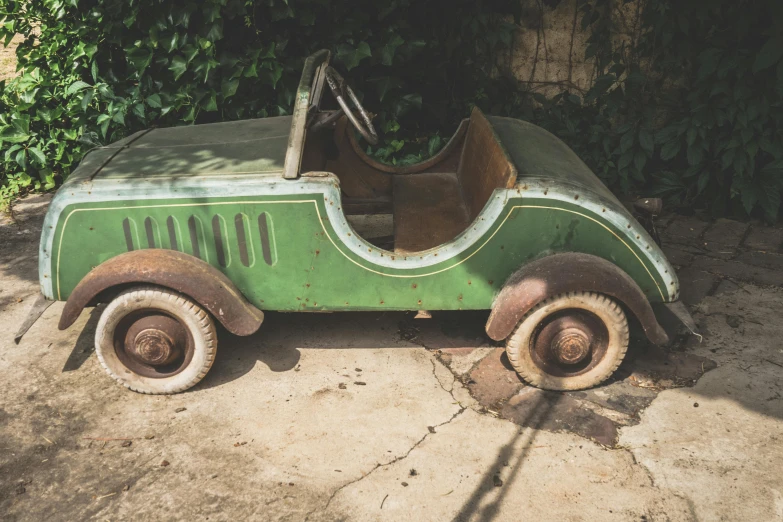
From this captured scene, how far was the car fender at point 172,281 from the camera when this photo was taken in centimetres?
339

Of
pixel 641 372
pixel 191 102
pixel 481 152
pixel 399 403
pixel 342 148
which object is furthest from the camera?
pixel 191 102

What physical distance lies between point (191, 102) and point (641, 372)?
4154 mm

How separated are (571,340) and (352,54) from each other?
3145 millimetres

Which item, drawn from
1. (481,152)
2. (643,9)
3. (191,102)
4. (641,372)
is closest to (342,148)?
(481,152)

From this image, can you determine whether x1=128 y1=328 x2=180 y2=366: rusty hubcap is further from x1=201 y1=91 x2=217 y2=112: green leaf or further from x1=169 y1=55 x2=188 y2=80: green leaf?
x1=169 y1=55 x2=188 y2=80: green leaf

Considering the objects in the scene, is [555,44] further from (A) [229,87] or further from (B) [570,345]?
(B) [570,345]

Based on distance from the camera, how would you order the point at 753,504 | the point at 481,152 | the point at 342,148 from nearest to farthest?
the point at 753,504 → the point at 481,152 → the point at 342,148

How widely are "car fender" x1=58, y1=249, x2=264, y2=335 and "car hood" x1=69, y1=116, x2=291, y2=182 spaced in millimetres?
452

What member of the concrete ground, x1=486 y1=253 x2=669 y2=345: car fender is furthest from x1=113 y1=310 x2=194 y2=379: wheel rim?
x1=486 y1=253 x2=669 y2=345: car fender

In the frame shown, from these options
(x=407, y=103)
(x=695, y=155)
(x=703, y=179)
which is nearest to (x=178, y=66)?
(x=407, y=103)

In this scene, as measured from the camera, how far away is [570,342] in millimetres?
3537

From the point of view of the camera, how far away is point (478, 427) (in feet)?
11.2

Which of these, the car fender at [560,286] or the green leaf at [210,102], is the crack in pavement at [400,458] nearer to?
the car fender at [560,286]

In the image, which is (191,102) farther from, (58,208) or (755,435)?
(755,435)
